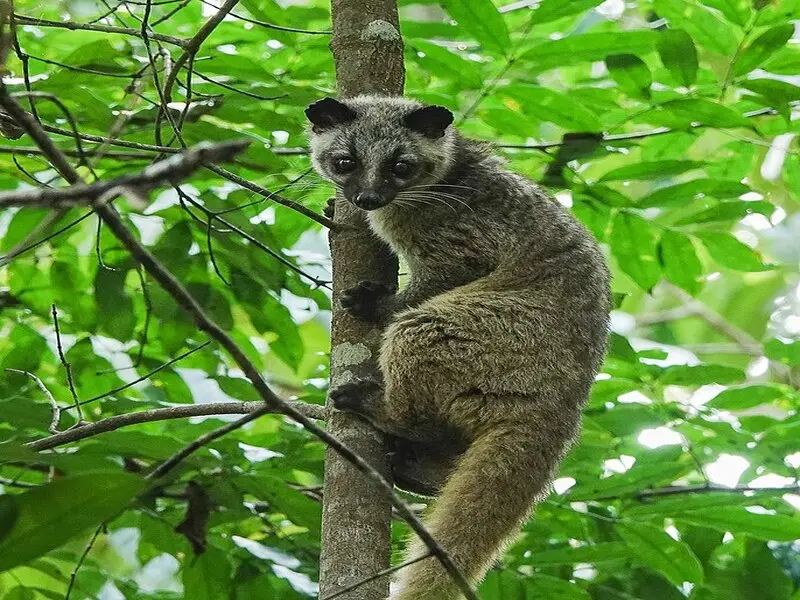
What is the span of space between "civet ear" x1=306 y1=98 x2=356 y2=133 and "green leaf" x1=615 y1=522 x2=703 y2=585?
10.7ft

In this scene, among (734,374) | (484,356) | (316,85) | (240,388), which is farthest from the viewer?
(316,85)

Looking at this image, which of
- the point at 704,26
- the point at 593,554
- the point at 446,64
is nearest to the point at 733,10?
the point at 704,26

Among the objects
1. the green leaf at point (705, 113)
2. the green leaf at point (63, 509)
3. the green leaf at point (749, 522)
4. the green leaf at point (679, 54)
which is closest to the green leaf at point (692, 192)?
the green leaf at point (705, 113)

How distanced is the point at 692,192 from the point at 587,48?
135 centimetres

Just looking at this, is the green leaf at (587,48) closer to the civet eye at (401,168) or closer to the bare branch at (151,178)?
the civet eye at (401,168)

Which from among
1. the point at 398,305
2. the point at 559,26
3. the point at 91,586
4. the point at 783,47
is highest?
the point at 559,26

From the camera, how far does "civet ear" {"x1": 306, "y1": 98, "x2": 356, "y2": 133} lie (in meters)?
6.00

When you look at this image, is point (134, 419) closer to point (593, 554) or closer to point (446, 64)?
point (593, 554)

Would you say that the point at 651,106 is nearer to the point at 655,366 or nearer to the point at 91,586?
the point at 655,366

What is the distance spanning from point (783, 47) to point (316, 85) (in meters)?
3.39

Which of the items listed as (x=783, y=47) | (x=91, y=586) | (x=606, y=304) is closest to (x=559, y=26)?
(x=783, y=47)

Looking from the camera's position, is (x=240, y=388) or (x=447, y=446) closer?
(x=447, y=446)

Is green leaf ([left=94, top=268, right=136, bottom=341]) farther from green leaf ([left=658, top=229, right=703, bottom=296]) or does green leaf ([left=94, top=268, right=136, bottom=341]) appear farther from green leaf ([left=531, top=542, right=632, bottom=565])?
green leaf ([left=658, top=229, right=703, bottom=296])

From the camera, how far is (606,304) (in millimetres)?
6109
